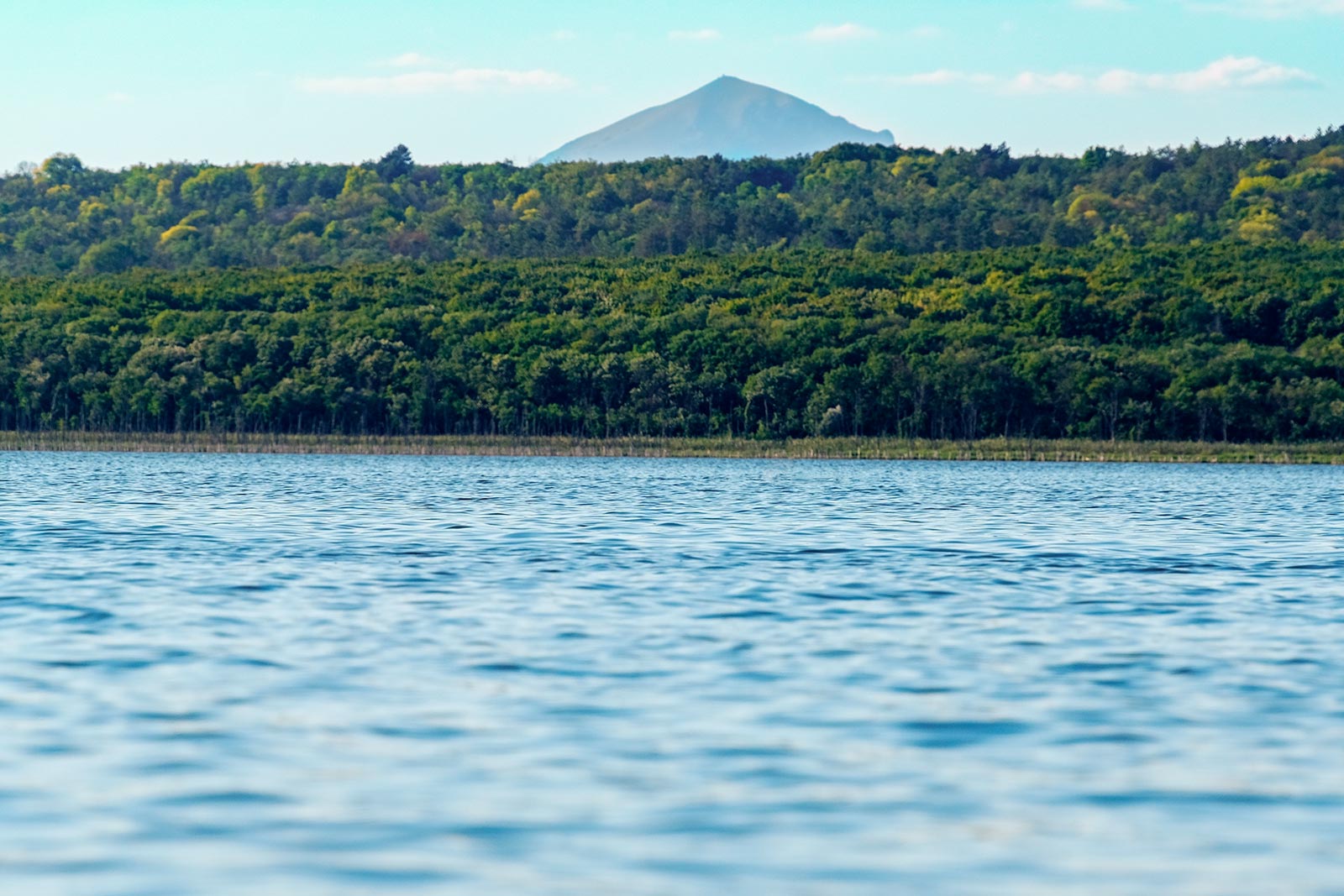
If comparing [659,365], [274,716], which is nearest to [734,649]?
[274,716]

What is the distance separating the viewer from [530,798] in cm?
1052

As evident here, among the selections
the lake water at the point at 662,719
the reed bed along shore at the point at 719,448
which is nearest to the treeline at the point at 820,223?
the reed bed along shore at the point at 719,448

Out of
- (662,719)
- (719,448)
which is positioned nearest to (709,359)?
(719,448)

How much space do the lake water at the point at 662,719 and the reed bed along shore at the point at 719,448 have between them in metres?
60.2

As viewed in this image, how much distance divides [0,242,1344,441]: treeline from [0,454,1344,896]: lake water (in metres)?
71.3

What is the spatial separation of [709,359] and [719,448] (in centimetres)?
1507

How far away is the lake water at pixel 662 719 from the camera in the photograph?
9352 mm

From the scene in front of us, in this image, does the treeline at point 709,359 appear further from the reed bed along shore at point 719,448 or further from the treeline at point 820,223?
the treeline at point 820,223

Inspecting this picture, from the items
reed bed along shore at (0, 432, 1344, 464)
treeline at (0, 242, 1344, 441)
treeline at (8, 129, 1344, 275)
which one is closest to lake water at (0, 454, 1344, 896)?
reed bed along shore at (0, 432, 1344, 464)

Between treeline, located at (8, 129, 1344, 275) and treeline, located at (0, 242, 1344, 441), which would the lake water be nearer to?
treeline, located at (0, 242, 1344, 441)

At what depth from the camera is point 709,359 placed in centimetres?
10869

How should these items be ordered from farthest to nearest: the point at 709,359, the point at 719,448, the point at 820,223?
the point at 820,223, the point at 709,359, the point at 719,448

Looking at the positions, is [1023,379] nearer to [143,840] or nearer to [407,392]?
[407,392]

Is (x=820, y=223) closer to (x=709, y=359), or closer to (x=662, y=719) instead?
(x=709, y=359)
